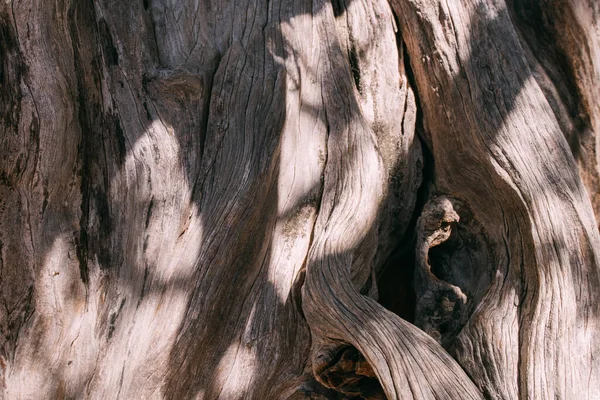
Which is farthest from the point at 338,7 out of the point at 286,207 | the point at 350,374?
the point at 350,374

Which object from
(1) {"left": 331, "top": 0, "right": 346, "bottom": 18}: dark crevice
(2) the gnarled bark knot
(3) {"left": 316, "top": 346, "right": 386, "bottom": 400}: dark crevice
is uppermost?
(1) {"left": 331, "top": 0, "right": 346, "bottom": 18}: dark crevice

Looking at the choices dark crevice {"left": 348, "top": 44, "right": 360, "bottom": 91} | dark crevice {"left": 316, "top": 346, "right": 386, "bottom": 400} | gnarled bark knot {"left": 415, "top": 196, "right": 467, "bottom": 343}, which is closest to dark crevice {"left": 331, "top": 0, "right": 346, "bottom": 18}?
dark crevice {"left": 348, "top": 44, "right": 360, "bottom": 91}

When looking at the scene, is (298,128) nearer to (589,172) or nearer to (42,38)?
(42,38)

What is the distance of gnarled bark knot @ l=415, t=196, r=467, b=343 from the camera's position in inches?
90.3

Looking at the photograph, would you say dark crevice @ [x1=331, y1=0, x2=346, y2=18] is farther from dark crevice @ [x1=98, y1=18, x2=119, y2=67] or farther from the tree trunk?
dark crevice @ [x1=98, y1=18, x2=119, y2=67]

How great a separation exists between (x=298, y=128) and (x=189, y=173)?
46 cm

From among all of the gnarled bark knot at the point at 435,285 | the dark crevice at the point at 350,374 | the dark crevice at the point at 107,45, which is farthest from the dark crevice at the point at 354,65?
the dark crevice at the point at 350,374

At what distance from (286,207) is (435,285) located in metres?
0.64

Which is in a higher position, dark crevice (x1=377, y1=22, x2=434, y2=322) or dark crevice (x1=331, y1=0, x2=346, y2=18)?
dark crevice (x1=331, y1=0, x2=346, y2=18)

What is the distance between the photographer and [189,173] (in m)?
2.22

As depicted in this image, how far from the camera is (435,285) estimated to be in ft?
7.72

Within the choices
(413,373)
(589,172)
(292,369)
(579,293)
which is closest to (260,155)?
(292,369)

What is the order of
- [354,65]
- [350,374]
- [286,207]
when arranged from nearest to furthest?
[350,374], [286,207], [354,65]

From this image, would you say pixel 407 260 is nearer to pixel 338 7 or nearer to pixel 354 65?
pixel 354 65
